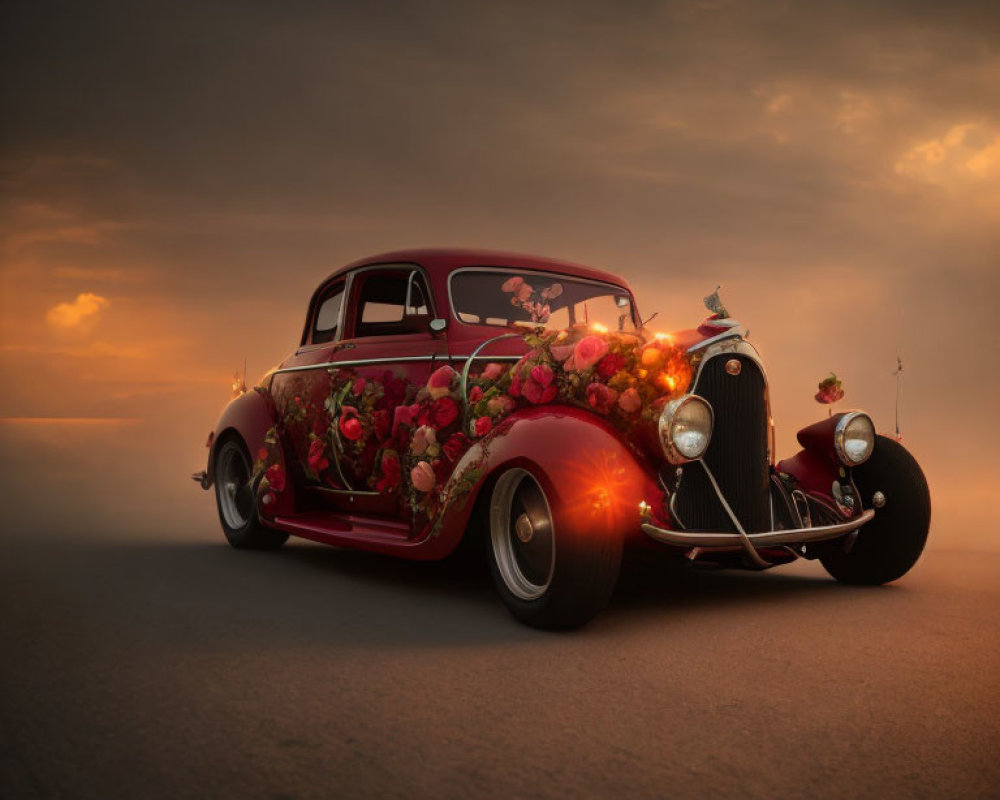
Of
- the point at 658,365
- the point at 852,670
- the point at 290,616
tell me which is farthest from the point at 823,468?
the point at 290,616

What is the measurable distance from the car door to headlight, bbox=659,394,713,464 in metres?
1.65

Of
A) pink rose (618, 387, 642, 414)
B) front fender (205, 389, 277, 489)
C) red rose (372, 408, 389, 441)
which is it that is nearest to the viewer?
pink rose (618, 387, 642, 414)

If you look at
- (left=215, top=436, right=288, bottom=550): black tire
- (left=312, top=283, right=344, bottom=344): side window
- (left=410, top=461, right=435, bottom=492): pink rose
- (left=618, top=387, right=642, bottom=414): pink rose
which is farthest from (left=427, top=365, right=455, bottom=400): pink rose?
(left=215, top=436, right=288, bottom=550): black tire

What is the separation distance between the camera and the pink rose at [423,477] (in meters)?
4.91

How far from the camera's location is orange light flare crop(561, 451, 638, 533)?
3.86m

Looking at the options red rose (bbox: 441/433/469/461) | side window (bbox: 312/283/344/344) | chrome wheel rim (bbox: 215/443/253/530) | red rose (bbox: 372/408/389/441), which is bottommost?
chrome wheel rim (bbox: 215/443/253/530)

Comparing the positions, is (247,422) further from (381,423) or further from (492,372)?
(492,372)

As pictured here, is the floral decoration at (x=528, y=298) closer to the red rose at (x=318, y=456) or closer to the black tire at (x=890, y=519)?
the red rose at (x=318, y=456)

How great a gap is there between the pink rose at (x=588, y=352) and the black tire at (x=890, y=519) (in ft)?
6.05

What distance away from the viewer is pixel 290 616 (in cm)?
441

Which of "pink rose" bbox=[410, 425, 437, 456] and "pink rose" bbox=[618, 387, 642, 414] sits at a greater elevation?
"pink rose" bbox=[618, 387, 642, 414]

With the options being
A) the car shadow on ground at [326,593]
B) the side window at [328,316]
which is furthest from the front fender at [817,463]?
the side window at [328,316]

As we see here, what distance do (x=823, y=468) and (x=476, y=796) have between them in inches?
131

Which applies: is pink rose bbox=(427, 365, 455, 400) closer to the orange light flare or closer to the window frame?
the window frame
